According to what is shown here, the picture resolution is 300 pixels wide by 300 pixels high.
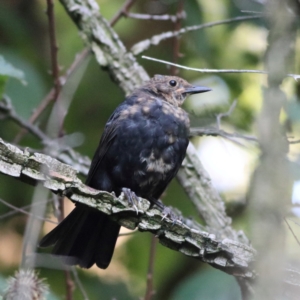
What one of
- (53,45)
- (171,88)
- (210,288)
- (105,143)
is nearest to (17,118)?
(53,45)

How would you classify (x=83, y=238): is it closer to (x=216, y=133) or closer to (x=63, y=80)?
(x=216, y=133)

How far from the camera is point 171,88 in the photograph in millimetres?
4301

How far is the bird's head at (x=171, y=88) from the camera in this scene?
4.20 meters

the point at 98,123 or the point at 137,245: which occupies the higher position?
the point at 98,123

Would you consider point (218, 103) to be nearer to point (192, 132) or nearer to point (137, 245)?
point (192, 132)

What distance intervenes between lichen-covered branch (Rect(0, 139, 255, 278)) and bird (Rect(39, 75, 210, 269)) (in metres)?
0.97

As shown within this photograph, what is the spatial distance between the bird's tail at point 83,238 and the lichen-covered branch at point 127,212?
2.46 ft

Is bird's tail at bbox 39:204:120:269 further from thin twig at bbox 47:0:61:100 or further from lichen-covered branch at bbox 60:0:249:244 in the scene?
thin twig at bbox 47:0:61:100

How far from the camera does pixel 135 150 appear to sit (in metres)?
3.68

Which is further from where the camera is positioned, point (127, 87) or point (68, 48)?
point (68, 48)

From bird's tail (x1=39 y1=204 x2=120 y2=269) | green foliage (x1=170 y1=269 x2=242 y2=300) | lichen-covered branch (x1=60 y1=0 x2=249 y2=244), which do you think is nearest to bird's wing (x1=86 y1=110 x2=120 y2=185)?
bird's tail (x1=39 y1=204 x2=120 y2=269)

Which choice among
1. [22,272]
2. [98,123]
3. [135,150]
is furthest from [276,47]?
[98,123]

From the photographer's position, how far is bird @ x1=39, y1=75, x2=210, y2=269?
3.68 meters

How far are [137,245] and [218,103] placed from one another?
1.33 m
